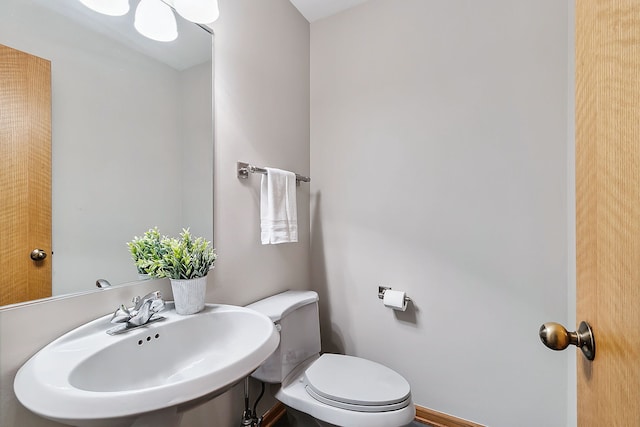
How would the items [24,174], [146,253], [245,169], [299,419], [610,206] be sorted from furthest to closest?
[299,419], [245,169], [146,253], [24,174], [610,206]

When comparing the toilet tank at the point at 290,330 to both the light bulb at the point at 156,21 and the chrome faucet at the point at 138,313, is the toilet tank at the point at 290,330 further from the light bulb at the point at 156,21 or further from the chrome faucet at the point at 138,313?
the light bulb at the point at 156,21

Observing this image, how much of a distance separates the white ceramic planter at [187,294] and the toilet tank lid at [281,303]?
343mm

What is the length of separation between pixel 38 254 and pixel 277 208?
2.93 feet

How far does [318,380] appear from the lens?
47.8 inches

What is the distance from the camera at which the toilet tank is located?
4.14ft

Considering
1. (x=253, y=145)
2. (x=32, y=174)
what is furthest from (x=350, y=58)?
(x=32, y=174)

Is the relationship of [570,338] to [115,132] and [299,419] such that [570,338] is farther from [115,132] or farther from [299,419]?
[299,419]

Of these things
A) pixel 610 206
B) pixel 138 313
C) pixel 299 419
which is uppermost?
pixel 610 206

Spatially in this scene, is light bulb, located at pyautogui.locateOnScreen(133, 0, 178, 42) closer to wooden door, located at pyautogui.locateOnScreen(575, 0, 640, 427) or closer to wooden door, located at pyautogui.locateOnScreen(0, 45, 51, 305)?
wooden door, located at pyautogui.locateOnScreen(0, 45, 51, 305)

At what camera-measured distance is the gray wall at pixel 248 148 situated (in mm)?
1222

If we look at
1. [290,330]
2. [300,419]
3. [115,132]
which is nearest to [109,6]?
[115,132]

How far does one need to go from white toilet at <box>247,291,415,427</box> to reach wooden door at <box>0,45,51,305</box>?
0.79 meters

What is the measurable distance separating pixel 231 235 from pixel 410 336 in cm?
114

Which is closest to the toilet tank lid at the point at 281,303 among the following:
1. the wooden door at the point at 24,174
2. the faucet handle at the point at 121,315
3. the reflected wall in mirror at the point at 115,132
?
the reflected wall in mirror at the point at 115,132
